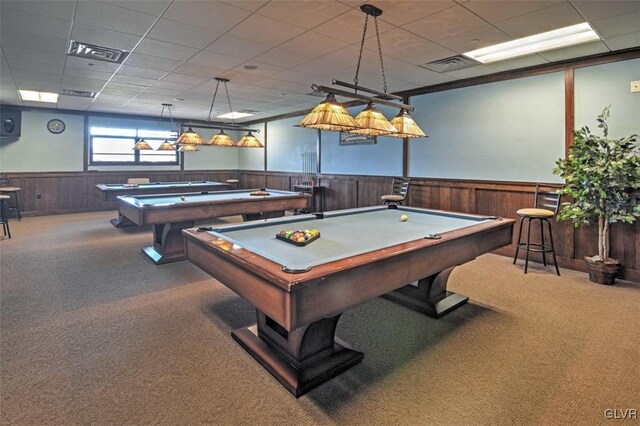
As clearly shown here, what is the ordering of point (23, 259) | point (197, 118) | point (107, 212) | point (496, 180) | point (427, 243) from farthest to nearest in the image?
point (197, 118) → point (107, 212) → point (496, 180) → point (23, 259) → point (427, 243)

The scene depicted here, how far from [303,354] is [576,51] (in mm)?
4334

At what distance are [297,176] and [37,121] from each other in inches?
241

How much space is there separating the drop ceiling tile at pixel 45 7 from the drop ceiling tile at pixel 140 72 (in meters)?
1.56

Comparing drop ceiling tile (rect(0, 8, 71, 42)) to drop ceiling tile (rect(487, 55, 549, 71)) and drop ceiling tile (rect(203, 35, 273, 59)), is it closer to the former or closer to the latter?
drop ceiling tile (rect(203, 35, 273, 59))

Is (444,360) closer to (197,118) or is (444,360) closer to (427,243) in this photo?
(427,243)

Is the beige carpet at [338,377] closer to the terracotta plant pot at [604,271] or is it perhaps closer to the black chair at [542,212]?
the terracotta plant pot at [604,271]

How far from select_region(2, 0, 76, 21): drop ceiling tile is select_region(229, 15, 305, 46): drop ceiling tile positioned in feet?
4.28

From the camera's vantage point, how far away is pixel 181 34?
11.2 ft

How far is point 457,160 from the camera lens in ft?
18.0

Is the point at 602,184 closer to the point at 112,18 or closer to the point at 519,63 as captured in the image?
the point at 519,63

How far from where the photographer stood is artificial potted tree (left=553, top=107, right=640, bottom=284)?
3527 millimetres

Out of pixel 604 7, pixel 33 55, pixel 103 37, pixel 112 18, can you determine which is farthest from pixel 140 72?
pixel 604 7

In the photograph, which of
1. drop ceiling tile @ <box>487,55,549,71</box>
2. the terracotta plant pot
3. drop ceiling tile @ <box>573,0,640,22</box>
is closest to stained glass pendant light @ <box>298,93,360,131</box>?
drop ceiling tile @ <box>573,0,640,22</box>

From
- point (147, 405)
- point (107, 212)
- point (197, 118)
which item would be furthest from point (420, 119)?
point (107, 212)
